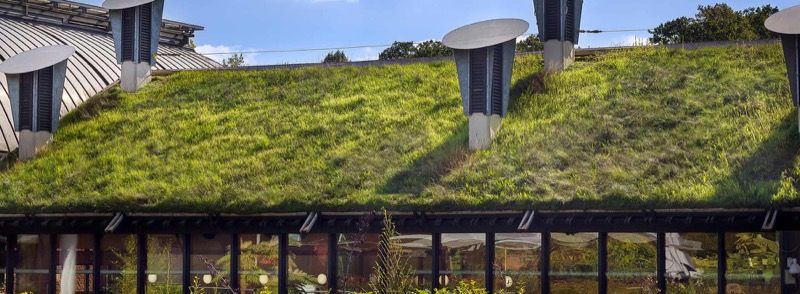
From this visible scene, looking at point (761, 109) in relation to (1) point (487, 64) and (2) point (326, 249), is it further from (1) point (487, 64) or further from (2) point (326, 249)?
(2) point (326, 249)

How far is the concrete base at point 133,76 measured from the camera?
34906 millimetres

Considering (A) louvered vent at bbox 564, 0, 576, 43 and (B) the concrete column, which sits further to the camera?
(A) louvered vent at bbox 564, 0, 576, 43

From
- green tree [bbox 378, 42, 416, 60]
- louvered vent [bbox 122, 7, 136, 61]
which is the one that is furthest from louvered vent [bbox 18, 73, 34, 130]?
green tree [bbox 378, 42, 416, 60]

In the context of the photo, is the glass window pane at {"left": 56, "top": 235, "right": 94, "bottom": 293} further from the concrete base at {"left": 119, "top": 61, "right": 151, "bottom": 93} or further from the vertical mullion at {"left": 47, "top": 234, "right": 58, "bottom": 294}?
the concrete base at {"left": 119, "top": 61, "right": 151, "bottom": 93}

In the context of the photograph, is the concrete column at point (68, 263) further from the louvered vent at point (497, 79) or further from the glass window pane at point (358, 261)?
the louvered vent at point (497, 79)

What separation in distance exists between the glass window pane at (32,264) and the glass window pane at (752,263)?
14.7 meters

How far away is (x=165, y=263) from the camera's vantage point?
89.1 feet

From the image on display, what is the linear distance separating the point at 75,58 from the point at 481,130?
1675 centimetres

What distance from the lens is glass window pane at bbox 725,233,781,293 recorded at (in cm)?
2238

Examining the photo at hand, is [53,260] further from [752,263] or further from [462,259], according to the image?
[752,263]

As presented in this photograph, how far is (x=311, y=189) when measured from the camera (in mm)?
25906

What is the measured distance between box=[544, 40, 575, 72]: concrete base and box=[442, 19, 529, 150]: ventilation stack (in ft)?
8.92

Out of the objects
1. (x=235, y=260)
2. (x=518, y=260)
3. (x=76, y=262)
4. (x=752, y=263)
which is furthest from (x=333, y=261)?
(x=752, y=263)

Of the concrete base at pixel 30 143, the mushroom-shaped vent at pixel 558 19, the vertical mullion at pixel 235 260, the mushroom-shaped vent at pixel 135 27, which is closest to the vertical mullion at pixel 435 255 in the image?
the vertical mullion at pixel 235 260
